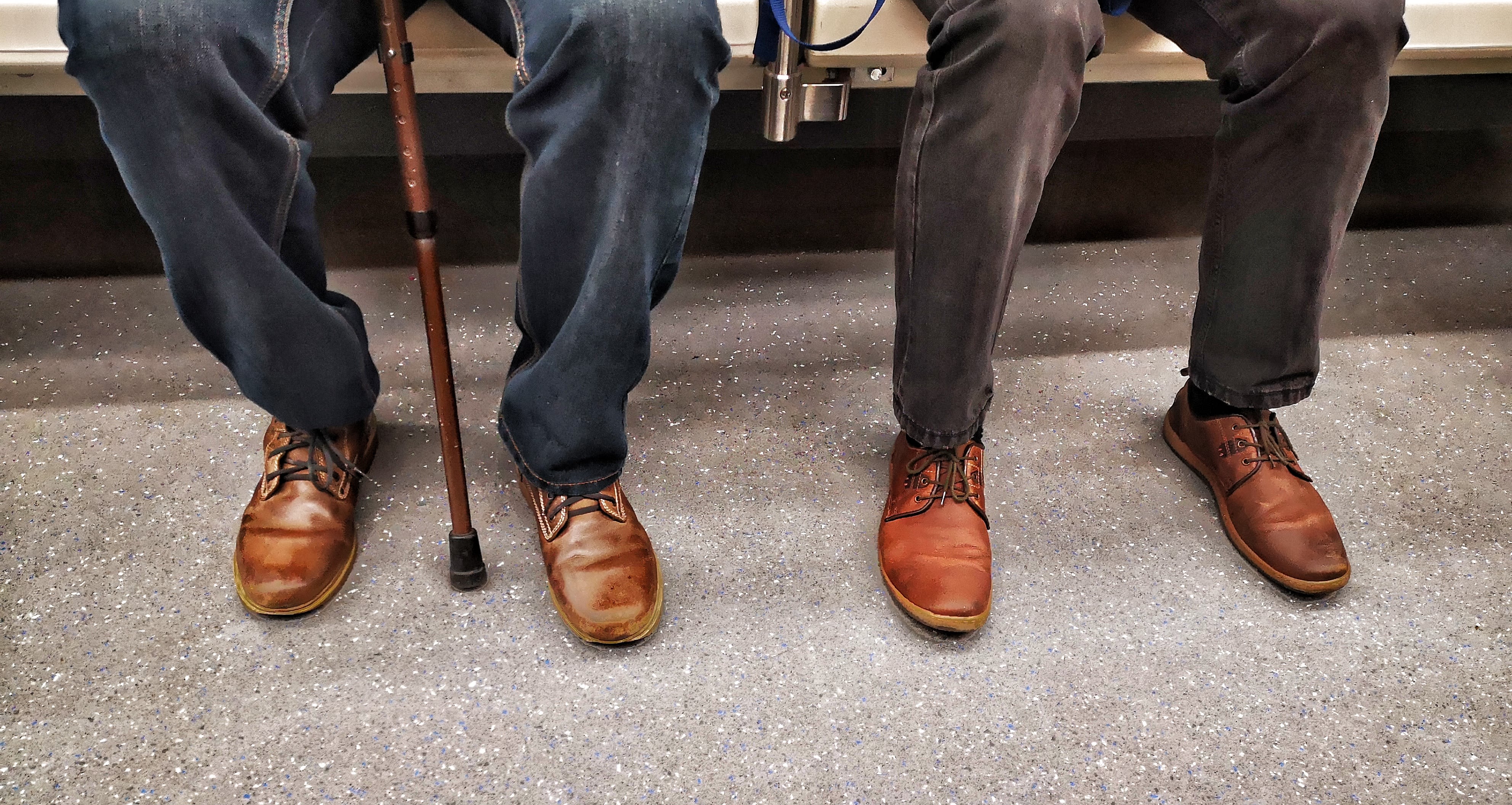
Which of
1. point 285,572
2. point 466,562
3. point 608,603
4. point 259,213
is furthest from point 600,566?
point 259,213

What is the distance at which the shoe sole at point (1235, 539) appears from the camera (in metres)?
1.03

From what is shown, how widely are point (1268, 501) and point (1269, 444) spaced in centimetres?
8

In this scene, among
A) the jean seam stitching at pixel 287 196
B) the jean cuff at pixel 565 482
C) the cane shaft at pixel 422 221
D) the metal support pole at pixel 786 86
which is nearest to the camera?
the cane shaft at pixel 422 221

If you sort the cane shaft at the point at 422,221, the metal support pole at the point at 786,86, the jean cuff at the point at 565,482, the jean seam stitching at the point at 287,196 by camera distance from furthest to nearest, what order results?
the metal support pole at the point at 786,86 < the jean cuff at the point at 565,482 < the jean seam stitching at the point at 287,196 < the cane shaft at the point at 422,221

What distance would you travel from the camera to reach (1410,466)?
4.13 feet

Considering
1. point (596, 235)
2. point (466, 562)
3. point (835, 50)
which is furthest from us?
point (835, 50)

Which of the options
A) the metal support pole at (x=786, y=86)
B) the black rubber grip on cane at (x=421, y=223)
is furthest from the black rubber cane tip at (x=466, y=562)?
the metal support pole at (x=786, y=86)

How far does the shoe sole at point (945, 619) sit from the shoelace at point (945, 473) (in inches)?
5.0

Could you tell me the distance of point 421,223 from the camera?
840 millimetres

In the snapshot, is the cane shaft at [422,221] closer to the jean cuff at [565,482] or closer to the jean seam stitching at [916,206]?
the jean cuff at [565,482]

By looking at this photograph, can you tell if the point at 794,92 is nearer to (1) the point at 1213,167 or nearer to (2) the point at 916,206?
(2) the point at 916,206

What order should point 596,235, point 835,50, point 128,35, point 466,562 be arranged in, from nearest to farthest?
point 128,35 → point 596,235 → point 466,562 → point 835,50

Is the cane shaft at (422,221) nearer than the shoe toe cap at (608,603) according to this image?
Yes

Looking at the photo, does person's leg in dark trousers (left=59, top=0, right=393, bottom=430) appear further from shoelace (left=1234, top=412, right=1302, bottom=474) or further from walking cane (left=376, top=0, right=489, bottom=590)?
shoelace (left=1234, top=412, right=1302, bottom=474)
